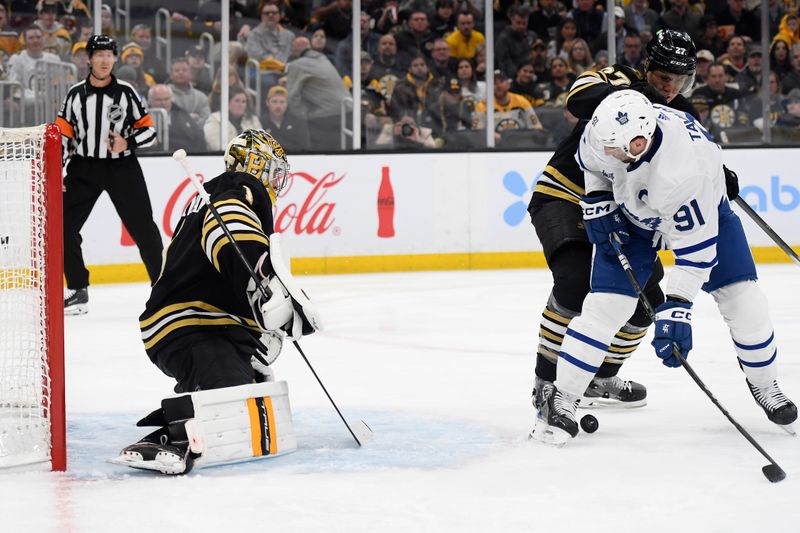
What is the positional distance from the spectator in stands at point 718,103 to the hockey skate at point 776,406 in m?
5.51

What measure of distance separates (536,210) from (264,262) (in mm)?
1012

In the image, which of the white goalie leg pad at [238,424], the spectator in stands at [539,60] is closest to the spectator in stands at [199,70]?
the spectator in stands at [539,60]

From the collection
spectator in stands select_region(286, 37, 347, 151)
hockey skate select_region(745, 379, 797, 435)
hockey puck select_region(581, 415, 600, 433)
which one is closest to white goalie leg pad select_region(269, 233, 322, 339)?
hockey puck select_region(581, 415, 600, 433)

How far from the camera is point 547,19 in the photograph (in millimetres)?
8539

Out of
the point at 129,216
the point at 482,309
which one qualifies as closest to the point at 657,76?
the point at 482,309

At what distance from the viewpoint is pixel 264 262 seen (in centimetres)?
248

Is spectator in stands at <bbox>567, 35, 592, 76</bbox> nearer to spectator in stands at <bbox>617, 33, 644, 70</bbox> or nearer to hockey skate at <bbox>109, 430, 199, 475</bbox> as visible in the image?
spectator in stands at <bbox>617, 33, 644, 70</bbox>

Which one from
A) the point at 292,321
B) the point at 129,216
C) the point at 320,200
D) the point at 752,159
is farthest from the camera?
the point at 752,159

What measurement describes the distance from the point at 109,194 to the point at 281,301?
3.35 meters

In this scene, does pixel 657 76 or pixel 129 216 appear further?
pixel 129 216

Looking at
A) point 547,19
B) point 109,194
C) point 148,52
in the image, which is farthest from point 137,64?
point 547,19

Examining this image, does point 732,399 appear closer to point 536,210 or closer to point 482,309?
point 536,210

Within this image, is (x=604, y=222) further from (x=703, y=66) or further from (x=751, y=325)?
(x=703, y=66)

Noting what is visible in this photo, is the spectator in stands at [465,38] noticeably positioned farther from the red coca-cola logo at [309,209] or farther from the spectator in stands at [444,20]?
the red coca-cola logo at [309,209]
